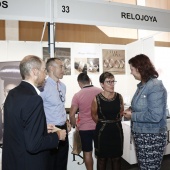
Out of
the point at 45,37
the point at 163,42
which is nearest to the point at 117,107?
the point at 45,37

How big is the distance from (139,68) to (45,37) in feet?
10.2

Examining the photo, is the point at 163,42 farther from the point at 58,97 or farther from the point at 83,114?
the point at 58,97

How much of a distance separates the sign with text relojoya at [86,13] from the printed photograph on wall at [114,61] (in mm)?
2021

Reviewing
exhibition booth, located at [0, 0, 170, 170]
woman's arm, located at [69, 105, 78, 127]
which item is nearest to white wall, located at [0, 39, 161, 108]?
exhibition booth, located at [0, 0, 170, 170]

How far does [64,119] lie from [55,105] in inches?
8.0

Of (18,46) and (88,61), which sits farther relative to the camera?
(88,61)

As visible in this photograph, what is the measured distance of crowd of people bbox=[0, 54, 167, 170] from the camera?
1.26 meters

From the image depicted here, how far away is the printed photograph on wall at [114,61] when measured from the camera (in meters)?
4.52

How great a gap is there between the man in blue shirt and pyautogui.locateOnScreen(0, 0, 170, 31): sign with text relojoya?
0.47m

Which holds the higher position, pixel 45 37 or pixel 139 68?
pixel 45 37

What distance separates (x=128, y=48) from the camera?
15.0ft

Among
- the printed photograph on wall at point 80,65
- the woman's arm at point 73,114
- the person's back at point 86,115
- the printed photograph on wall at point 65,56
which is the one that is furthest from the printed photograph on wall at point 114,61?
the woman's arm at point 73,114

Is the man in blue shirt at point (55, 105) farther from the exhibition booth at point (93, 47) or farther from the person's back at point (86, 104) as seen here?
the person's back at point (86, 104)

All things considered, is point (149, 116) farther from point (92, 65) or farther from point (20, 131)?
point (92, 65)
